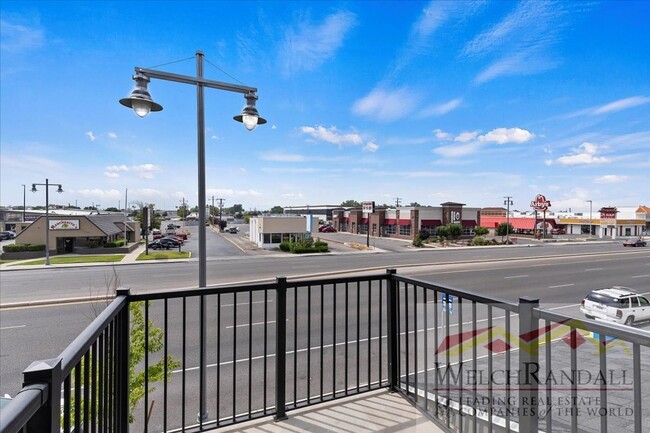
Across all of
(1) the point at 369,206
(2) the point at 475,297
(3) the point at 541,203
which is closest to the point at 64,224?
Result: (1) the point at 369,206

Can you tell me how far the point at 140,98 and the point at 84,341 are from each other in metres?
4.01

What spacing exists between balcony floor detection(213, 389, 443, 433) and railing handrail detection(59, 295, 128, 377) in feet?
5.22

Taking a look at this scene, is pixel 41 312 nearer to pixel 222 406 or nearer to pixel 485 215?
pixel 222 406

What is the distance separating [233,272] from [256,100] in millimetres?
17219

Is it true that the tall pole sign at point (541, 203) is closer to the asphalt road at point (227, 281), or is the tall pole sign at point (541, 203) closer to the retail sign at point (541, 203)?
the retail sign at point (541, 203)

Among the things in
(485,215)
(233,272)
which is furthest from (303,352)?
(485,215)

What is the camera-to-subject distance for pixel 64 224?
3272 centimetres

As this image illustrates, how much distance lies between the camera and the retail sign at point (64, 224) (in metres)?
32.5

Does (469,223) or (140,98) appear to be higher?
(140,98)

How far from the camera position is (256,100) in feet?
18.2

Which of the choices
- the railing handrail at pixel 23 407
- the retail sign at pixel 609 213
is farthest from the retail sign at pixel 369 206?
the railing handrail at pixel 23 407

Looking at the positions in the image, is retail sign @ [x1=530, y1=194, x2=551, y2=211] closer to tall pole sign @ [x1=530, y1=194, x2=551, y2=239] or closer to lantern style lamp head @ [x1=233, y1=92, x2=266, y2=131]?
tall pole sign @ [x1=530, y1=194, x2=551, y2=239]

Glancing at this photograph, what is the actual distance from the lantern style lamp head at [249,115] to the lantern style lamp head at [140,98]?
49.4 inches

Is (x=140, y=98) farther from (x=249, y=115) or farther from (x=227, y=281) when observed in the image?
(x=227, y=281)
